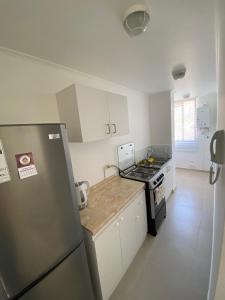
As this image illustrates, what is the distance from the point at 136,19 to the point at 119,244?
6.44ft

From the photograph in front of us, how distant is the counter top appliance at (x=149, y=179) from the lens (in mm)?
2021

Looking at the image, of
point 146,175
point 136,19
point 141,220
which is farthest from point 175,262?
point 136,19

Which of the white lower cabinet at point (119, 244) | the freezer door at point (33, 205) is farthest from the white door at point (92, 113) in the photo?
the white lower cabinet at point (119, 244)

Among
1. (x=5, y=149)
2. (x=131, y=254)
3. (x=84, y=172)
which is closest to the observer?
(x=5, y=149)

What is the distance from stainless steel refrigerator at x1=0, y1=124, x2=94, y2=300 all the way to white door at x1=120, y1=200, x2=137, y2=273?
0.59 meters

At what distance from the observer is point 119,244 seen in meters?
1.48

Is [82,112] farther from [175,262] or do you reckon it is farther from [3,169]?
[175,262]

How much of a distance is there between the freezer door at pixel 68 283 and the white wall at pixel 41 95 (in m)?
0.90

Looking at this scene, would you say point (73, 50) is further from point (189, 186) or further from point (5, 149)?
point (189, 186)

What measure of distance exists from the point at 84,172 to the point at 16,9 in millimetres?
1570

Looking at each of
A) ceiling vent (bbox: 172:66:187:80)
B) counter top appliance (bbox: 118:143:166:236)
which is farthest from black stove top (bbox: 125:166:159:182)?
ceiling vent (bbox: 172:66:187:80)

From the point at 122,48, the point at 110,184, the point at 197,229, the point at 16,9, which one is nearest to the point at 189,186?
the point at 197,229

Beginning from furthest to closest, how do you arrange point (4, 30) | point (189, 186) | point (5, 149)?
point (189, 186) → point (4, 30) → point (5, 149)

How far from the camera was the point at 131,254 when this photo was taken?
1.73 metres
